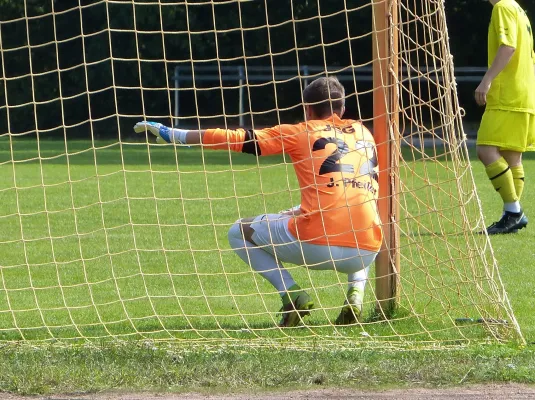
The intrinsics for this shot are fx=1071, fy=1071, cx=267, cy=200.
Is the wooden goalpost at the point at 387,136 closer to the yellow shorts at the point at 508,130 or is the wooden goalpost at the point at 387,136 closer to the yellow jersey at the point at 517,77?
the yellow jersey at the point at 517,77

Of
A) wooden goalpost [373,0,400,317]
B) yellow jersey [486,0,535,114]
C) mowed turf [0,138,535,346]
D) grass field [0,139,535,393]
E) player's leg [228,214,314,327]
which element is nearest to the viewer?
grass field [0,139,535,393]

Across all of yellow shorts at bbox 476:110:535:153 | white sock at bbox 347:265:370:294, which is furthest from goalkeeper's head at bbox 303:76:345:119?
yellow shorts at bbox 476:110:535:153

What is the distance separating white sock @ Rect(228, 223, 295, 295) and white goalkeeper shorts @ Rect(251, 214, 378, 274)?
40 millimetres

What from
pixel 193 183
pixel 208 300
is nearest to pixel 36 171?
pixel 193 183

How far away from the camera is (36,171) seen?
14.5m

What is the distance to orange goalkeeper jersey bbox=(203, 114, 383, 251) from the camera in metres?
5.61

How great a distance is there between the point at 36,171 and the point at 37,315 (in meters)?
8.66

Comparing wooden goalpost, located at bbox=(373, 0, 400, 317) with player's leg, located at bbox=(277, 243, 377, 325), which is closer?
player's leg, located at bbox=(277, 243, 377, 325)

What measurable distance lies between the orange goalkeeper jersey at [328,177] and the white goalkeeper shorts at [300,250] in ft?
0.12

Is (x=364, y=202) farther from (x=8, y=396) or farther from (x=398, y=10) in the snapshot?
(x=8, y=396)

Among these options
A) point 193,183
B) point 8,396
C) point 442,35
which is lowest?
point 193,183

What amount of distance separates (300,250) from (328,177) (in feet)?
1.36

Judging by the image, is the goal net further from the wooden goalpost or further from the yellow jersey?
the yellow jersey

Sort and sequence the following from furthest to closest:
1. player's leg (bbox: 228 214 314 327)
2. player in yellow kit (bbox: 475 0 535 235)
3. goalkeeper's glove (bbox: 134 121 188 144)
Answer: player in yellow kit (bbox: 475 0 535 235)
player's leg (bbox: 228 214 314 327)
goalkeeper's glove (bbox: 134 121 188 144)
